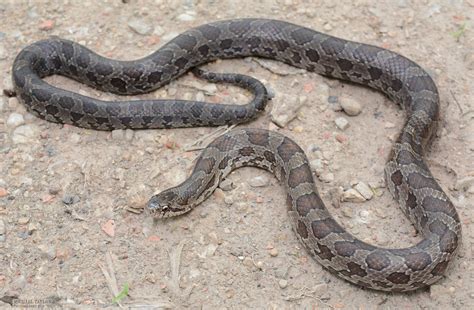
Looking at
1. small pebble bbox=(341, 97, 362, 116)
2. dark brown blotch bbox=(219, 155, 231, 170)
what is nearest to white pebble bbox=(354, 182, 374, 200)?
small pebble bbox=(341, 97, 362, 116)

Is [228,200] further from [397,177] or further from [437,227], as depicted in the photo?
[437,227]

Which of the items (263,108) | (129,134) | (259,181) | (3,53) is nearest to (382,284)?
(259,181)

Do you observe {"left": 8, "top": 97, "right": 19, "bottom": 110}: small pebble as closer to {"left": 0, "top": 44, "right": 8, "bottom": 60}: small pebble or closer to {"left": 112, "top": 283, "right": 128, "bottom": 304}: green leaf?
{"left": 0, "top": 44, "right": 8, "bottom": 60}: small pebble

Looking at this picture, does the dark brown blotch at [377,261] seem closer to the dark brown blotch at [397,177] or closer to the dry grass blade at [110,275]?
the dark brown blotch at [397,177]

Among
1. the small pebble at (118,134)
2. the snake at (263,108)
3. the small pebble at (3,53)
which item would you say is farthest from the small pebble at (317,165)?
the small pebble at (3,53)

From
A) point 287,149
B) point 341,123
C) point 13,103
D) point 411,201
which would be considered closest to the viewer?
point 411,201

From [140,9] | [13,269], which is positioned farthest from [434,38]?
[13,269]

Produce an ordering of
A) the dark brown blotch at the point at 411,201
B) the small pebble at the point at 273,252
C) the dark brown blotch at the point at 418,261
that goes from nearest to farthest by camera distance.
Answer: the dark brown blotch at the point at 418,261 → the small pebble at the point at 273,252 → the dark brown blotch at the point at 411,201
